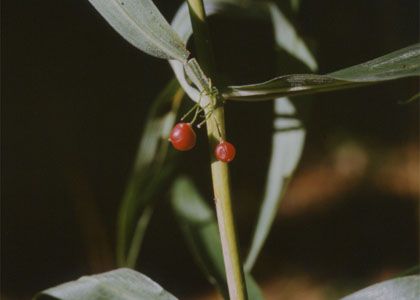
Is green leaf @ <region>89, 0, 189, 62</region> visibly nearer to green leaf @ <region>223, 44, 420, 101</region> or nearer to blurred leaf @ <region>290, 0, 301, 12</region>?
green leaf @ <region>223, 44, 420, 101</region>

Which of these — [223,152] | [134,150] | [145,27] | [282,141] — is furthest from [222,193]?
[134,150]

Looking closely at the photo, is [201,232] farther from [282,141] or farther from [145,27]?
[145,27]

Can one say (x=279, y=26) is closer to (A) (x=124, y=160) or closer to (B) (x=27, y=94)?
(B) (x=27, y=94)

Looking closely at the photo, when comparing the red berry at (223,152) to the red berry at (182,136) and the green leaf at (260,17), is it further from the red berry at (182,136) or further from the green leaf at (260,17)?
the green leaf at (260,17)

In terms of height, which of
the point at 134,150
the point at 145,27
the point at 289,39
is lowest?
the point at 134,150

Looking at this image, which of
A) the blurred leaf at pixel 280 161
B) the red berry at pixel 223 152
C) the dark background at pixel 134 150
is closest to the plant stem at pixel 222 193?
the red berry at pixel 223 152

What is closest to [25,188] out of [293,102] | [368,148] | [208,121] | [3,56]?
[3,56]
